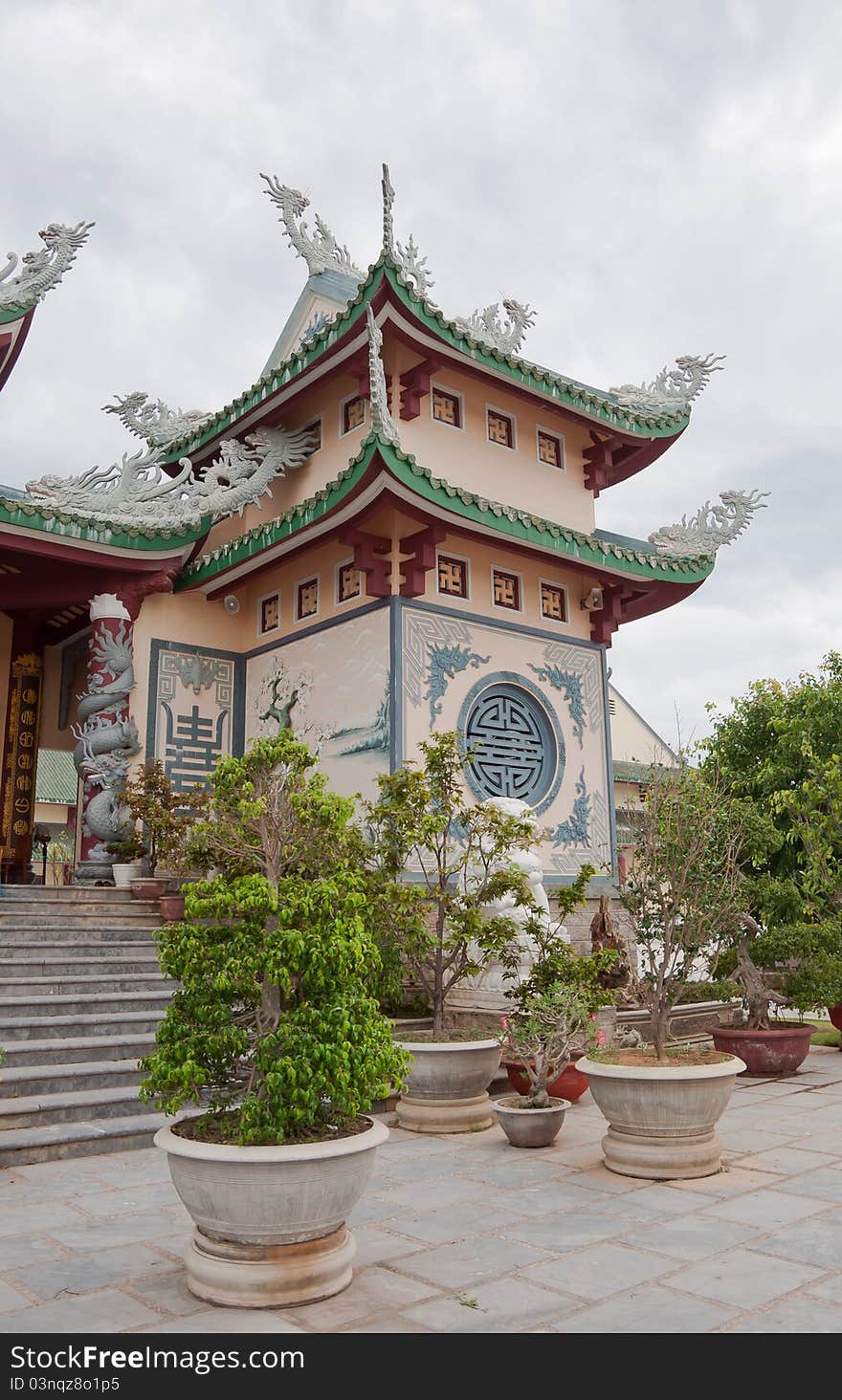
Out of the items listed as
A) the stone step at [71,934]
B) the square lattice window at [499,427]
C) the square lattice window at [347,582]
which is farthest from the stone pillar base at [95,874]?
the square lattice window at [499,427]

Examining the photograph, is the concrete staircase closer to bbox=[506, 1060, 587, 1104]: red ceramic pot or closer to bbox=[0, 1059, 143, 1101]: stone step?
bbox=[0, 1059, 143, 1101]: stone step

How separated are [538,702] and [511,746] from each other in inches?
27.9

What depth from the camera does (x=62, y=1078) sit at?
6551mm

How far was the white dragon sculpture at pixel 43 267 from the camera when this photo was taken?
438 inches

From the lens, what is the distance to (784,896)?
9.38m

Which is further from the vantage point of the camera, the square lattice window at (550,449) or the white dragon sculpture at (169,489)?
the square lattice window at (550,449)

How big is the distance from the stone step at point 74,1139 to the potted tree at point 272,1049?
85.8 inches

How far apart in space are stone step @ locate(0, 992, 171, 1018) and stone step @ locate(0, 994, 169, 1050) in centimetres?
4

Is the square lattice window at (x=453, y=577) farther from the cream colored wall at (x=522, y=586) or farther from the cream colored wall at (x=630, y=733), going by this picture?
the cream colored wall at (x=630, y=733)

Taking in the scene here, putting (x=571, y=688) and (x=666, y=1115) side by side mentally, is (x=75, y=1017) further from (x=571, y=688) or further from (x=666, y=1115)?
(x=571, y=688)

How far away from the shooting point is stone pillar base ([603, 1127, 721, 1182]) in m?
5.43

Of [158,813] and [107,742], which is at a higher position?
[107,742]

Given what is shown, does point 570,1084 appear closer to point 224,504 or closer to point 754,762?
point 754,762

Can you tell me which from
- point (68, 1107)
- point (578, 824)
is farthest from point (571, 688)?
point (68, 1107)
